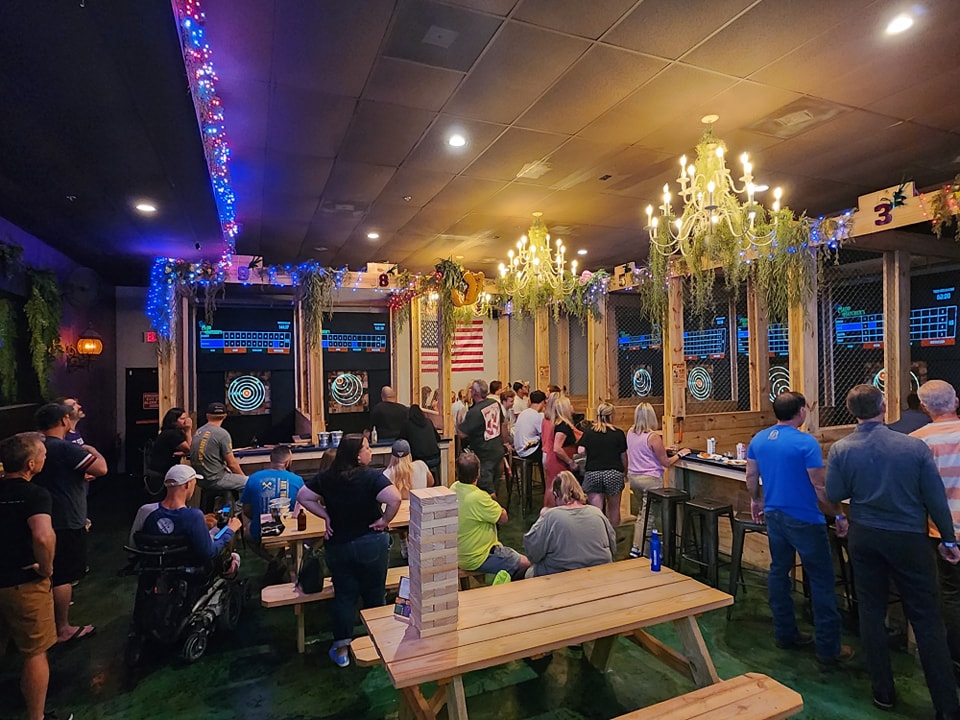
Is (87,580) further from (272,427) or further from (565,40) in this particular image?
(565,40)

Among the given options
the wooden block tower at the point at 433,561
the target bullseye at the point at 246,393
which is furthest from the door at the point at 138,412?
the wooden block tower at the point at 433,561

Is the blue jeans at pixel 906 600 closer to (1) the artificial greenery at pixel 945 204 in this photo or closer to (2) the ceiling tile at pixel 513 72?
(1) the artificial greenery at pixel 945 204

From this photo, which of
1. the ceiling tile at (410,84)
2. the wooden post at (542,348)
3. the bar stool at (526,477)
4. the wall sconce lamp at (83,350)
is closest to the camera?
the ceiling tile at (410,84)

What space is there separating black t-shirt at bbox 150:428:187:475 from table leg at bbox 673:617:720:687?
174 inches

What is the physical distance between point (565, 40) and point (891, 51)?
183cm

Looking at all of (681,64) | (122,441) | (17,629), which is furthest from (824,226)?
(122,441)

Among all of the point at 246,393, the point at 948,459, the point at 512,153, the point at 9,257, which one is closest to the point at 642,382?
the point at 512,153

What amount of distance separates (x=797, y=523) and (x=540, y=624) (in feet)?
6.02

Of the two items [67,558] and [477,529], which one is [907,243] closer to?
[477,529]

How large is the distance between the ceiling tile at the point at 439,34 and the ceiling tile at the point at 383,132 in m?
0.63

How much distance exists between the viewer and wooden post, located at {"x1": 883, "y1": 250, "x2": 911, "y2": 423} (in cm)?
435

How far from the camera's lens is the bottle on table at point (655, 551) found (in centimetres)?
275

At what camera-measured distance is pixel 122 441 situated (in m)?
8.76

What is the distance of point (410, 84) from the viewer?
10.8ft
